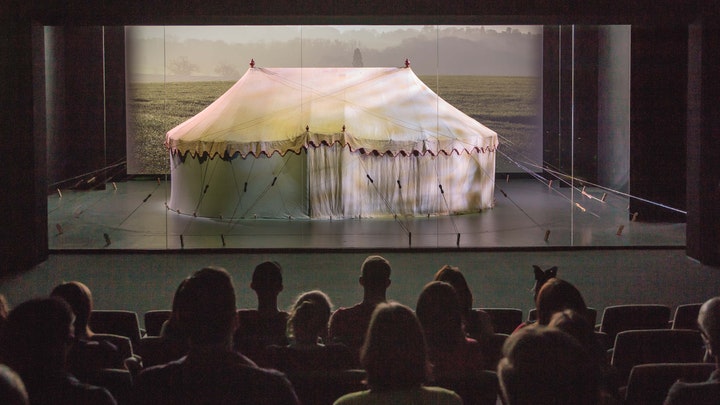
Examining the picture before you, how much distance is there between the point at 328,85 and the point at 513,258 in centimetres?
360

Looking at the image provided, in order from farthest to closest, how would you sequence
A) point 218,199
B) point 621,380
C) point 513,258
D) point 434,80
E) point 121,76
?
point 218,199, point 434,80, point 121,76, point 513,258, point 621,380

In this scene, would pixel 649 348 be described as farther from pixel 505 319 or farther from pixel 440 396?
pixel 440 396

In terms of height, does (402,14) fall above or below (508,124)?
above

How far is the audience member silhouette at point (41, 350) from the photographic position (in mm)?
2447

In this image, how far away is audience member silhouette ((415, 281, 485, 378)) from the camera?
3.34 meters

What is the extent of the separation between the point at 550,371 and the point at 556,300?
184 centimetres

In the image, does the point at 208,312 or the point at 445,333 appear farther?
the point at 445,333

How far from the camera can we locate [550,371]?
1.88 m

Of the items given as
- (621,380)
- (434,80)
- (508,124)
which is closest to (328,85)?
(434,80)

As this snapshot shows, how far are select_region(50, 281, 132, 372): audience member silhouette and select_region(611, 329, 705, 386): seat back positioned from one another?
82.0 inches

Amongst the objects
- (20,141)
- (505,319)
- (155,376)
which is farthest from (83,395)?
(20,141)

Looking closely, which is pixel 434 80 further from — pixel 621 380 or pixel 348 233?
pixel 621 380

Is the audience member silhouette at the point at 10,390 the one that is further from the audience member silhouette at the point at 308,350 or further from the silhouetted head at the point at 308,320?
the silhouetted head at the point at 308,320

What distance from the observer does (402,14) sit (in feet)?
29.4
